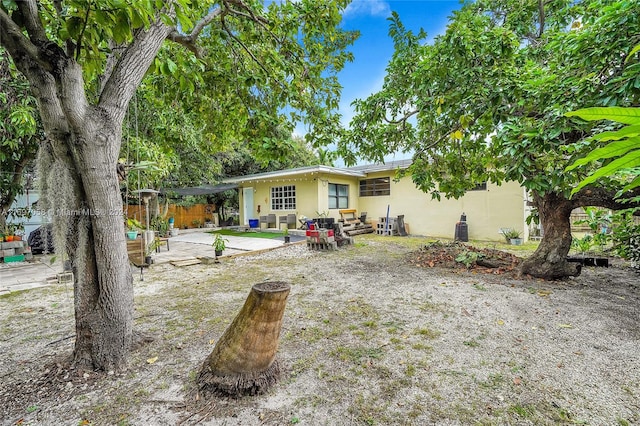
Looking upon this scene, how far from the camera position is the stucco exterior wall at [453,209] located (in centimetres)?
905

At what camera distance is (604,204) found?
4.40 metres

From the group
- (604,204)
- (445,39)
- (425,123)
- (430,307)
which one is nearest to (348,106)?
(425,123)

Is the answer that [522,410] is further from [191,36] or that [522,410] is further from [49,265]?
[49,265]

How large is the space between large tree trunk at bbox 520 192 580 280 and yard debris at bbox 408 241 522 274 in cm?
47

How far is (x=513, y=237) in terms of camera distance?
340 inches

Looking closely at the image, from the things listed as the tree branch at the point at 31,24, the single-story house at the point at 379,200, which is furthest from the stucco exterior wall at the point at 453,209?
the tree branch at the point at 31,24

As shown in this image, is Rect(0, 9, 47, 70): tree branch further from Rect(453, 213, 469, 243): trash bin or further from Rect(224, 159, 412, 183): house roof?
Rect(453, 213, 469, 243): trash bin

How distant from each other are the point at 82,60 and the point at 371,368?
Answer: 3.41m

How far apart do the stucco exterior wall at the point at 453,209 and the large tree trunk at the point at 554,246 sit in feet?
13.8

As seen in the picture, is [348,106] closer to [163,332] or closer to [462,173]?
[462,173]

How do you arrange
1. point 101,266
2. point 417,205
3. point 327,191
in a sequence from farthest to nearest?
point 327,191, point 417,205, point 101,266

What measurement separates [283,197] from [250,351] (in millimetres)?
11277

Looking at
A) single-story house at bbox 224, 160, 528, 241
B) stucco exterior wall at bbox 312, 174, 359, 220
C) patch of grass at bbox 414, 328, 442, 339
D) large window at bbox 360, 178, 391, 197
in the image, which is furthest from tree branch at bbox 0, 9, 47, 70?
large window at bbox 360, 178, 391, 197

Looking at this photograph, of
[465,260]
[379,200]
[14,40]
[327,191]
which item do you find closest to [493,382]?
[465,260]
